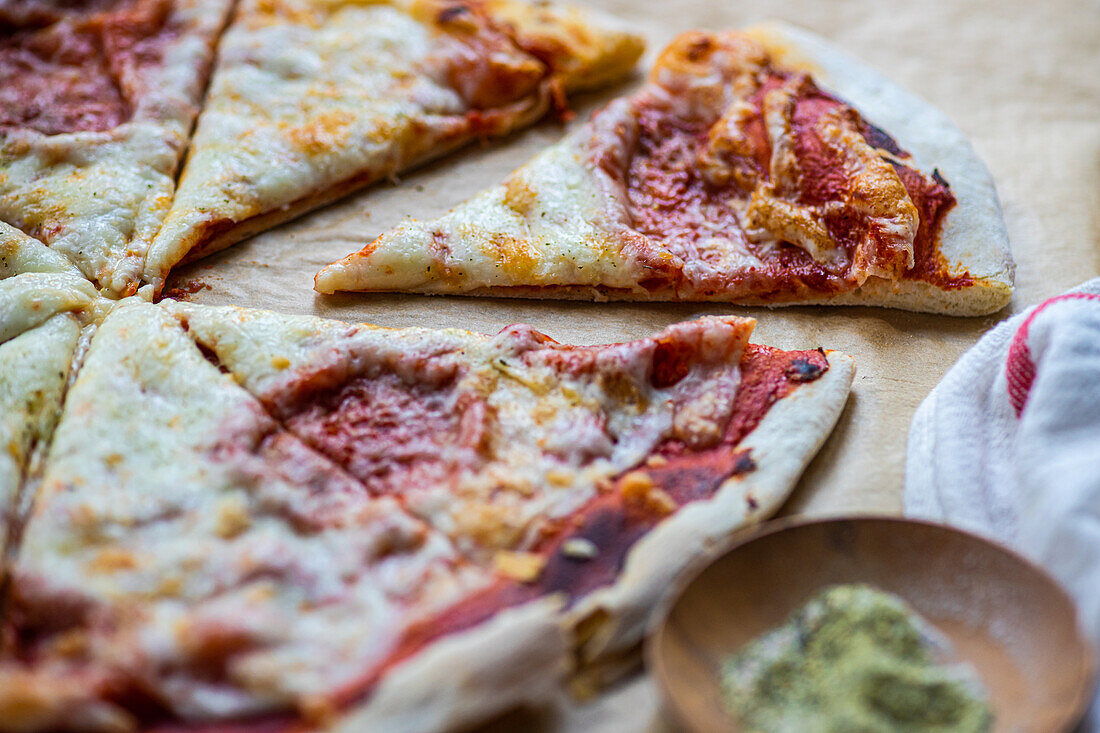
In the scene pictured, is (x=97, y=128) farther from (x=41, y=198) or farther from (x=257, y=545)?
(x=257, y=545)

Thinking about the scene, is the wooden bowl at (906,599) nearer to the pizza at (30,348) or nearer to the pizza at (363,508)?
the pizza at (363,508)

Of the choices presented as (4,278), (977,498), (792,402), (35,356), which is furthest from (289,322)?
(977,498)

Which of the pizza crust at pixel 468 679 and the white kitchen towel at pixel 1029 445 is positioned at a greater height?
the white kitchen towel at pixel 1029 445

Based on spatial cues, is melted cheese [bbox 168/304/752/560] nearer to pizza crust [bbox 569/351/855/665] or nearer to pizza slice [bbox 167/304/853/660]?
pizza slice [bbox 167/304/853/660]

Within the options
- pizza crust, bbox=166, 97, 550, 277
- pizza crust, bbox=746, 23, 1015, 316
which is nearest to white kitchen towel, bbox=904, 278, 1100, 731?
pizza crust, bbox=746, 23, 1015, 316

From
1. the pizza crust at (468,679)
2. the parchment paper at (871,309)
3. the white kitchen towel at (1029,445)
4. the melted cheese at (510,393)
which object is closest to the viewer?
the pizza crust at (468,679)

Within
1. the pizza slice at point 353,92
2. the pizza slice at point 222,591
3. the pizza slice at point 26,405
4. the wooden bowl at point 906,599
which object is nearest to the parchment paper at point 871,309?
the pizza slice at point 353,92

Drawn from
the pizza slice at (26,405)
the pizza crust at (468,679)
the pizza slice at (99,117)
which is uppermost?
the pizza crust at (468,679)
